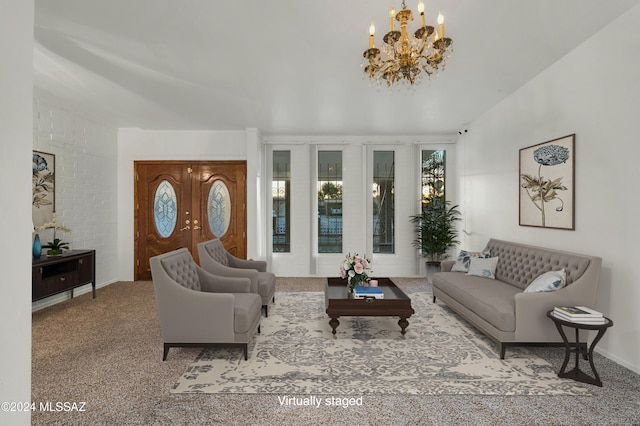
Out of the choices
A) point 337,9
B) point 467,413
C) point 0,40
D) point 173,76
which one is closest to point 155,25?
point 173,76

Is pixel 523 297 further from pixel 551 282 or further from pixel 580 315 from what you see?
pixel 580 315

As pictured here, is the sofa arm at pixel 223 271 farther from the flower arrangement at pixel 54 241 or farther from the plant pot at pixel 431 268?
the plant pot at pixel 431 268

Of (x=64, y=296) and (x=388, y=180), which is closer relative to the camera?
(x=64, y=296)

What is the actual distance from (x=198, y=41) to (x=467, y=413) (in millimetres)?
3740

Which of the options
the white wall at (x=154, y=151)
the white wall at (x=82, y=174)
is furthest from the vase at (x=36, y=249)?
the white wall at (x=154, y=151)

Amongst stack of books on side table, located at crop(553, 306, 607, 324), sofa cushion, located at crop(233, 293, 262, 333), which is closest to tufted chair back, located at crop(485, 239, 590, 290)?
stack of books on side table, located at crop(553, 306, 607, 324)

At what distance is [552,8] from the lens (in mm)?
2691

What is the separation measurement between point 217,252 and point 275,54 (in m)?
2.56

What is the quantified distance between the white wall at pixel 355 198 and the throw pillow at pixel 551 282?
3.65 m

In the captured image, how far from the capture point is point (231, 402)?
2367 mm

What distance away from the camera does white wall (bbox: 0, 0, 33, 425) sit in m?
1.38

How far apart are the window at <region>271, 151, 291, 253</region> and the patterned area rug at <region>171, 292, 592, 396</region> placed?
2.95m

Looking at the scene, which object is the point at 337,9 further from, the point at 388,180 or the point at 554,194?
the point at 388,180

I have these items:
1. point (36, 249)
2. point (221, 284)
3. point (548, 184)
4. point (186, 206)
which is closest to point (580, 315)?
point (548, 184)
